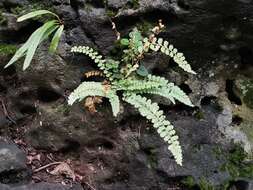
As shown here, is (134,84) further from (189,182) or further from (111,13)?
(189,182)

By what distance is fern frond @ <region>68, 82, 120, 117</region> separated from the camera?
4086 millimetres

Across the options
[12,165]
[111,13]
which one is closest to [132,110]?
[111,13]

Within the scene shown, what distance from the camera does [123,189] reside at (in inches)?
175

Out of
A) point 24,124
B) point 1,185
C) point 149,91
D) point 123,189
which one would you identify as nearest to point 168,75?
point 149,91

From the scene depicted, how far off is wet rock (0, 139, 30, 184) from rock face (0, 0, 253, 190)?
32 millimetres

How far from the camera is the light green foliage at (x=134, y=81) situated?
4.13m

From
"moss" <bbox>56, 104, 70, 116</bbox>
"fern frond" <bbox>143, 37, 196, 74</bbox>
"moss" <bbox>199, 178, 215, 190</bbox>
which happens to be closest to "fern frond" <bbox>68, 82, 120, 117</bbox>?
"moss" <bbox>56, 104, 70, 116</bbox>

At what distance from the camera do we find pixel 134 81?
4.29 meters

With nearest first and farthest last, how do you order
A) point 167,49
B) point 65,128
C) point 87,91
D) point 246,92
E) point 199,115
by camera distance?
point 87,91
point 167,49
point 65,128
point 199,115
point 246,92

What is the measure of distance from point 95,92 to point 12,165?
42.1 inches

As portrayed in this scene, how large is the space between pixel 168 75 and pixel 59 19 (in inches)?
51.4

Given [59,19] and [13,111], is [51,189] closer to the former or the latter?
[13,111]

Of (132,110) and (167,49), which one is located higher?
(167,49)

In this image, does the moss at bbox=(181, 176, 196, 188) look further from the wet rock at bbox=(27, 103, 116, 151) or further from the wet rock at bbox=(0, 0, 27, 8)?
the wet rock at bbox=(0, 0, 27, 8)
